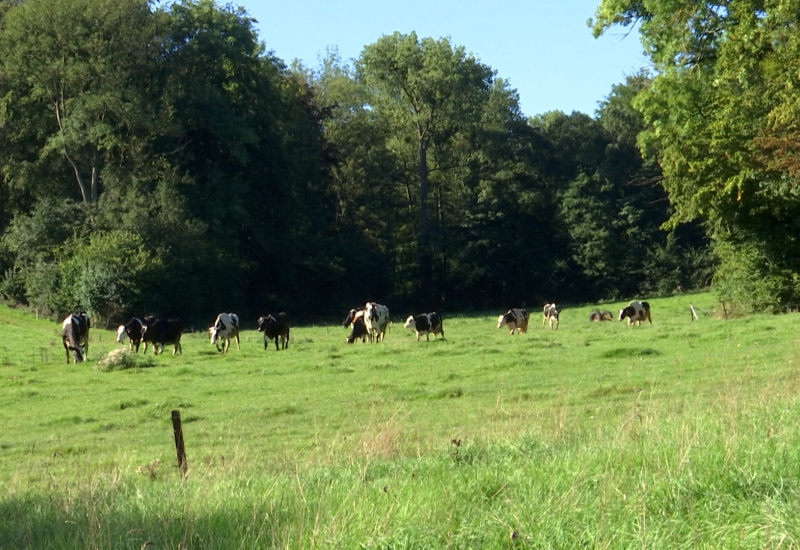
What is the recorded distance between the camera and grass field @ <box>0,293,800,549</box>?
5625mm

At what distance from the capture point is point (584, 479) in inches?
255

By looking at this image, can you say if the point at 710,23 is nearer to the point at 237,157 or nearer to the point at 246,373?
the point at 246,373

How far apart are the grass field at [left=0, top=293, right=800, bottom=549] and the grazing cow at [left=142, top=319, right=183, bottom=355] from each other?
1146 cm

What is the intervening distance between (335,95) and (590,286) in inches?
866

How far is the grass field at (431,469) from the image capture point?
18.5 ft

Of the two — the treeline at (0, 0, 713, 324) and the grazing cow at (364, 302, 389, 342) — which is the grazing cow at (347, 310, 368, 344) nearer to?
the grazing cow at (364, 302, 389, 342)

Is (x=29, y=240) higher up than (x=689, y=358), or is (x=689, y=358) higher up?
(x=29, y=240)

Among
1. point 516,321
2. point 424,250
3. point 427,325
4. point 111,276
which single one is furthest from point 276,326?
point 424,250

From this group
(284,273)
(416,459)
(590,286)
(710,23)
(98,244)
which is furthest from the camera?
(590,286)

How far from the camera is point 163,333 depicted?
2988 centimetres

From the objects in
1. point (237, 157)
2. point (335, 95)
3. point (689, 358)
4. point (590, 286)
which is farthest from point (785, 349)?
point (335, 95)

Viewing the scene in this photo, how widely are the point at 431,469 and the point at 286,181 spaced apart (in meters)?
50.2

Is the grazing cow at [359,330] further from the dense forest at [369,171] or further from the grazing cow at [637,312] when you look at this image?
the grazing cow at [637,312]

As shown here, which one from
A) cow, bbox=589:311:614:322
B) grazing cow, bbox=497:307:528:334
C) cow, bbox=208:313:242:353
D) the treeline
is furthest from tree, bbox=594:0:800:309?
cow, bbox=589:311:614:322
